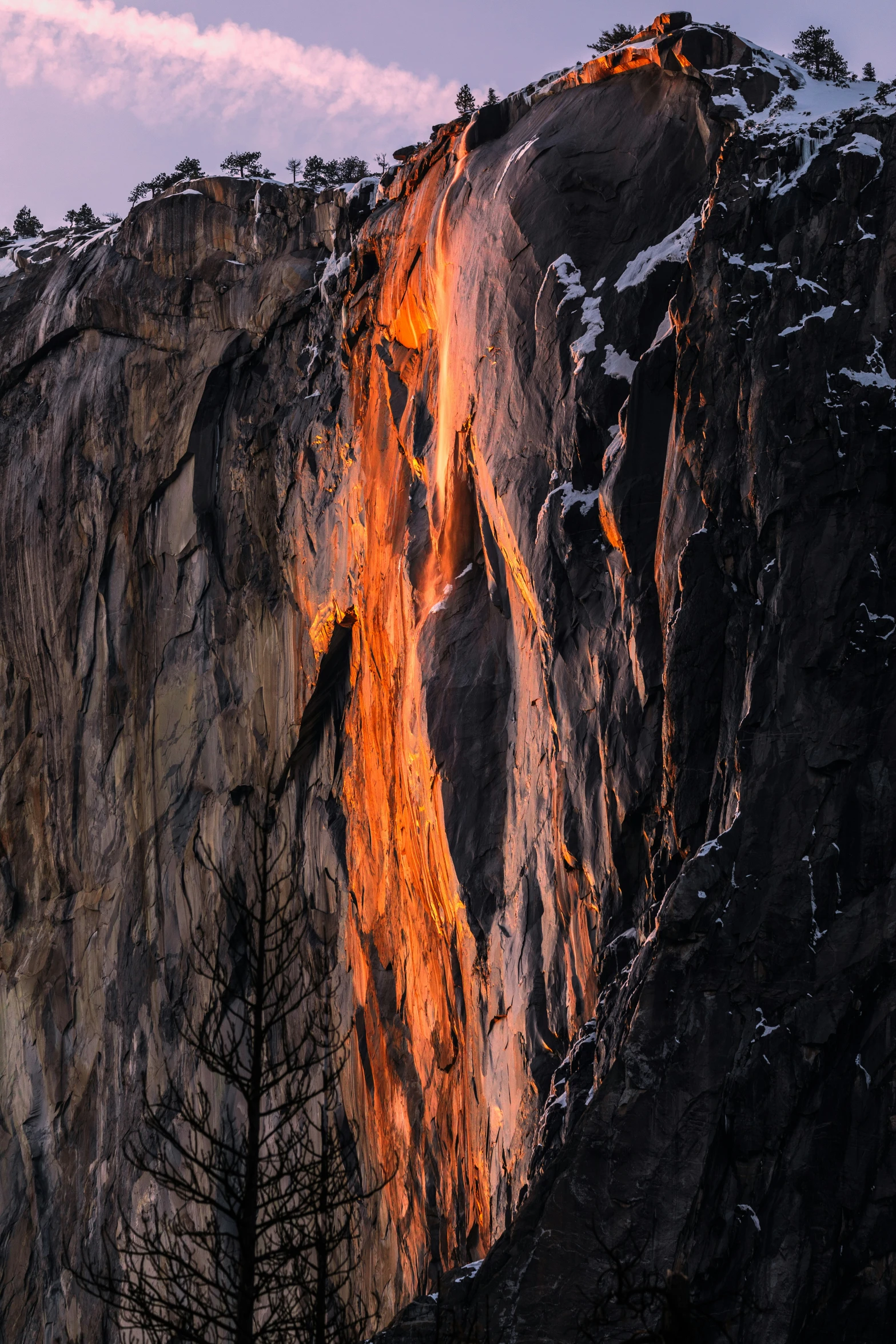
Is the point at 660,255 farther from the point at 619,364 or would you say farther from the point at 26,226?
the point at 26,226

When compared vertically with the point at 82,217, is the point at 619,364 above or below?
below

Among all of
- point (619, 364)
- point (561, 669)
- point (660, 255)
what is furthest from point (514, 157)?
point (561, 669)

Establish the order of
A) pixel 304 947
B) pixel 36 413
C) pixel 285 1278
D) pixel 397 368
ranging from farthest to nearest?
pixel 36 413
pixel 304 947
pixel 397 368
pixel 285 1278

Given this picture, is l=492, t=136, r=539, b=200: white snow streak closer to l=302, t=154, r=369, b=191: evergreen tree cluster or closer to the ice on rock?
the ice on rock

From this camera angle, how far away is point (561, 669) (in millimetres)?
17234

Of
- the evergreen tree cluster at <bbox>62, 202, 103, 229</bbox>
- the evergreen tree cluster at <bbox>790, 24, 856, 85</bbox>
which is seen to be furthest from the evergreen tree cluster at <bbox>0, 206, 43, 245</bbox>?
the evergreen tree cluster at <bbox>790, 24, 856, 85</bbox>

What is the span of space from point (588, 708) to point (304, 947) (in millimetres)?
13785

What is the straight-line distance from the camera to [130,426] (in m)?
34.6

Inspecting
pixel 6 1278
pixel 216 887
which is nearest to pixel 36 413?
pixel 216 887

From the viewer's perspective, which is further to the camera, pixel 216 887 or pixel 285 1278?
pixel 216 887

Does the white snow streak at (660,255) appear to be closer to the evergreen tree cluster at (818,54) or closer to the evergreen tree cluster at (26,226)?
the evergreen tree cluster at (818,54)

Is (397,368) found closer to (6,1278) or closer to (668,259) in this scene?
(668,259)

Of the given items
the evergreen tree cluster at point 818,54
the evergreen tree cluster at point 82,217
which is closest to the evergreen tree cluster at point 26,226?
the evergreen tree cluster at point 82,217

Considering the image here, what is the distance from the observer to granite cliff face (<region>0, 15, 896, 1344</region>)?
13.2 metres
